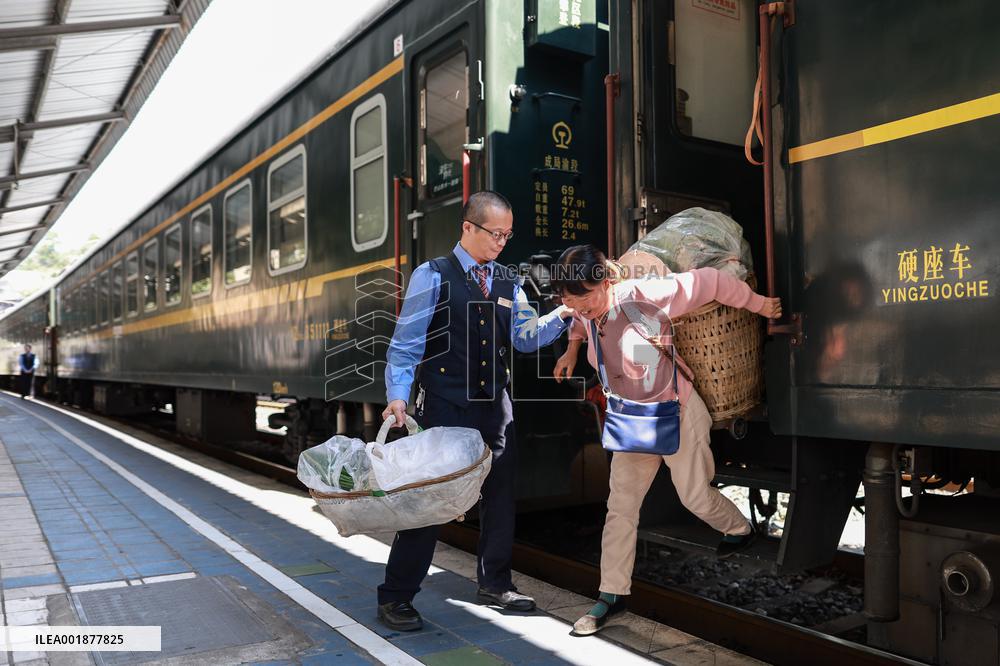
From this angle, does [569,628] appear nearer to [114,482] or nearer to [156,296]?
[114,482]

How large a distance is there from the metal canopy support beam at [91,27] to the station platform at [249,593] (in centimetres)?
612

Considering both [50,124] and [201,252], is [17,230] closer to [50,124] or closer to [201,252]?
[50,124]

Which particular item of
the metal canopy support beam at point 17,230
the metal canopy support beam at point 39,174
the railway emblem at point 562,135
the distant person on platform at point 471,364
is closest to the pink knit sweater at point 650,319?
the distant person on platform at point 471,364

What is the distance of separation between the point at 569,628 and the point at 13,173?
58.7 ft

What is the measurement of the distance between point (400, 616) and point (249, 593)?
0.93 meters

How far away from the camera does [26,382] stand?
27953 millimetres

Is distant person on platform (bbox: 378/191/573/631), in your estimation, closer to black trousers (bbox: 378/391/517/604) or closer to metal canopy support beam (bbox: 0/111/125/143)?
black trousers (bbox: 378/391/517/604)

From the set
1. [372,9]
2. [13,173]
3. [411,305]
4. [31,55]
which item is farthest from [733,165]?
[13,173]

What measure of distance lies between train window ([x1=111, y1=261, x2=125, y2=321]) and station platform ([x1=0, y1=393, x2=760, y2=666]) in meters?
8.20

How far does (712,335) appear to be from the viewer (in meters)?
3.02

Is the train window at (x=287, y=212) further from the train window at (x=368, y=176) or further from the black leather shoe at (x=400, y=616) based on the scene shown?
the black leather shoe at (x=400, y=616)

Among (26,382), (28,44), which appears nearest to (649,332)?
(28,44)

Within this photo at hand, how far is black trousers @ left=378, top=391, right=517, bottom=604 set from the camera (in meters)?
3.47

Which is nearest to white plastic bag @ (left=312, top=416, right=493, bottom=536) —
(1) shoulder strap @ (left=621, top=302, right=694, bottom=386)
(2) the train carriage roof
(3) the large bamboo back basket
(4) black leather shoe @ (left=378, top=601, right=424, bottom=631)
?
(4) black leather shoe @ (left=378, top=601, right=424, bottom=631)
